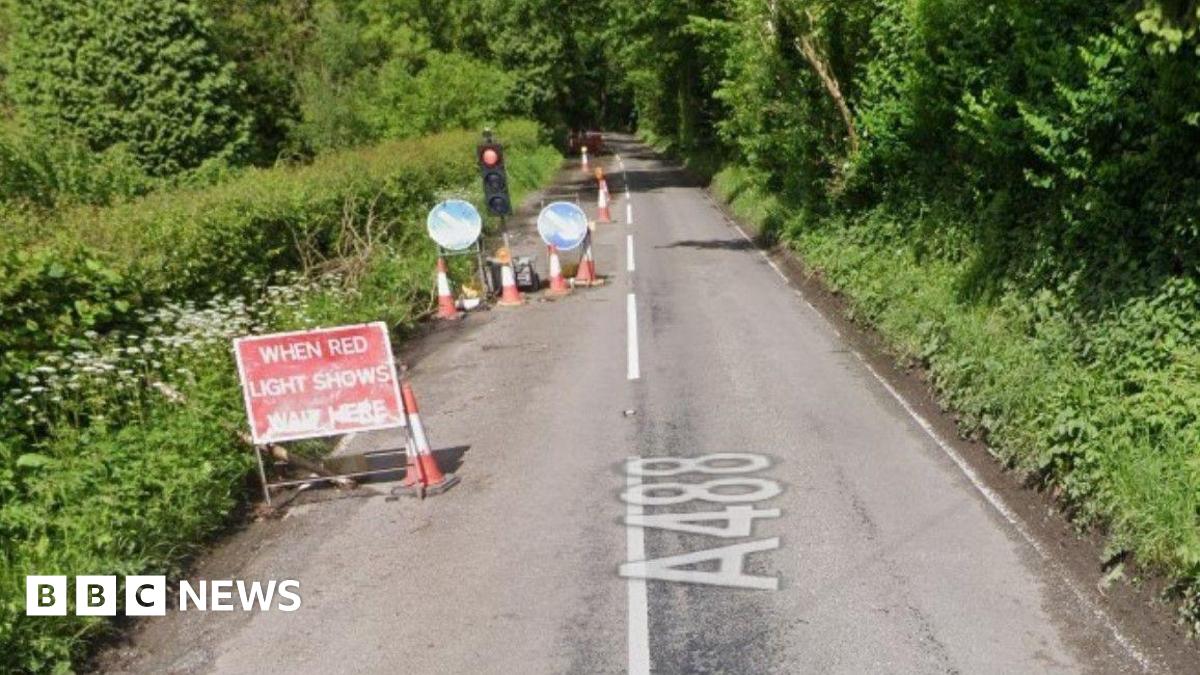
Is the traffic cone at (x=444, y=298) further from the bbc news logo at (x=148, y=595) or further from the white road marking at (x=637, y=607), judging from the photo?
the bbc news logo at (x=148, y=595)

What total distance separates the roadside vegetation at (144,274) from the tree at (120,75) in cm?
5

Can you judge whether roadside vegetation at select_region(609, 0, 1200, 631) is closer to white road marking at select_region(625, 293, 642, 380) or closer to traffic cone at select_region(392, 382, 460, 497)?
white road marking at select_region(625, 293, 642, 380)

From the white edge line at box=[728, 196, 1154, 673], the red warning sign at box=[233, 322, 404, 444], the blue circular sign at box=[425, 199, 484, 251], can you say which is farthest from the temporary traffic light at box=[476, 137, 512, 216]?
the red warning sign at box=[233, 322, 404, 444]

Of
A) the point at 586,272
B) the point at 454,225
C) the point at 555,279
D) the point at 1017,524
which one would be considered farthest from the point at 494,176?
the point at 1017,524

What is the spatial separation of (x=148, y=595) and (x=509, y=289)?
11.5 meters

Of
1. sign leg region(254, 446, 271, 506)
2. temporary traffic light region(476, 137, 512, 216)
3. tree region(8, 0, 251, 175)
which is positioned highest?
tree region(8, 0, 251, 175)

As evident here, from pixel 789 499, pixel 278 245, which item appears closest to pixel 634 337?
pixel 278 245

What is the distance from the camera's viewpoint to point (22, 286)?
862 cm

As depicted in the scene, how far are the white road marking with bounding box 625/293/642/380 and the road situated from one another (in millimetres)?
122

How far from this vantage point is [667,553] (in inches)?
300

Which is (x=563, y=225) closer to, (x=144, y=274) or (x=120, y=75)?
(x=144, y=274)

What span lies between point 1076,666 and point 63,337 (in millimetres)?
8030

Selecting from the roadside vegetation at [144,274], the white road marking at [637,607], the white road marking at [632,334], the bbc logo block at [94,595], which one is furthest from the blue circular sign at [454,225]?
the bbc logo block at [94,595]

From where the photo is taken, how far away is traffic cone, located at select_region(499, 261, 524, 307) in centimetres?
1833
